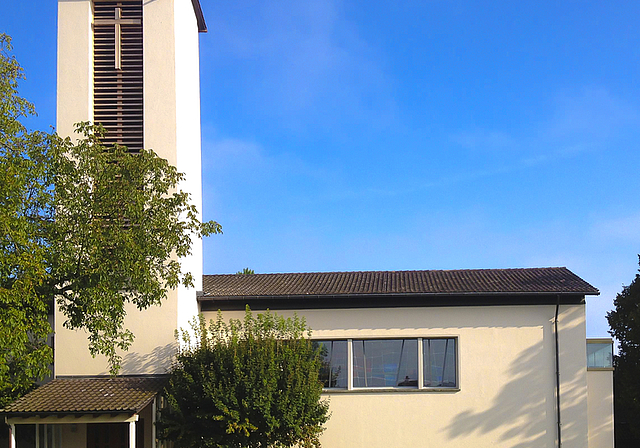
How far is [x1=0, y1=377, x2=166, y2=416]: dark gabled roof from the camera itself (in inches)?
608

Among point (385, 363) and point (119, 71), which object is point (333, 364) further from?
point (119, 71)

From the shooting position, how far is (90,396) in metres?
16.2

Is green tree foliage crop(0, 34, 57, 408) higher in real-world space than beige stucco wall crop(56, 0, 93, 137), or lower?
lower

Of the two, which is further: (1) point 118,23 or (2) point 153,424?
(1) point 118,23

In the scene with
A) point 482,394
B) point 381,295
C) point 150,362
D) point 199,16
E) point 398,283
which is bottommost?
point 482,394

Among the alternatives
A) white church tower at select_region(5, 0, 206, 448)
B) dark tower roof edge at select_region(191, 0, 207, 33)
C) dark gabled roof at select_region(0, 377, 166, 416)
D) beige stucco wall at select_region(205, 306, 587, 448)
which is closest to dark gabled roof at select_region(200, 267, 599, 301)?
beige stucco wall at select_region(205, 306, 587, 448)

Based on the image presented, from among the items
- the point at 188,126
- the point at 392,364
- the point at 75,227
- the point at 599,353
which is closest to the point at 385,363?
the point at 392,364

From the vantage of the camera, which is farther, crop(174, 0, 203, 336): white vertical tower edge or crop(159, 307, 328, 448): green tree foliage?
crop(174, 0, 203, 336): white vertical tower edge

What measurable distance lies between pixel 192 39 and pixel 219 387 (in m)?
11.1

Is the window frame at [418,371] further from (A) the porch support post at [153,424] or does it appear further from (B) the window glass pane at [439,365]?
(A) the porch support post at [153,424]

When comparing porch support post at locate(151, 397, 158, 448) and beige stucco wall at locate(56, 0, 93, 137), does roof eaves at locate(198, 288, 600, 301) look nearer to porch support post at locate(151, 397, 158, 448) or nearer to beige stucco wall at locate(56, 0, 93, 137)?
porch support post at locate(151, 397, 158, 448)

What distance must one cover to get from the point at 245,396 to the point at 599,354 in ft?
33.4

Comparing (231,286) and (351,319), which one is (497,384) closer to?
(351,319)

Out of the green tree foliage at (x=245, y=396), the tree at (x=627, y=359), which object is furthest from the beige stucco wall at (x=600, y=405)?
the green tree foliage at (x=245, y=396)
